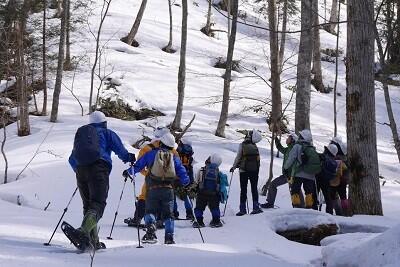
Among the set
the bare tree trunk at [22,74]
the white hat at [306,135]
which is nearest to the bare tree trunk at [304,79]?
the white hat at [306,135]

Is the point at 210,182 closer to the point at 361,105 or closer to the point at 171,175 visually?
the point at 171,175

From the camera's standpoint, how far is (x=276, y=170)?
53.1ft

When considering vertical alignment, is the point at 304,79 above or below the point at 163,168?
above

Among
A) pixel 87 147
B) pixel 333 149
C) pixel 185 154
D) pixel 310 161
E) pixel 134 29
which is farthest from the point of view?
pixel 134 29

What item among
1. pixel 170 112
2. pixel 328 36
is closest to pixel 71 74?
pixel 170 112

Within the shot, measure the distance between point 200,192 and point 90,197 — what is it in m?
3.29

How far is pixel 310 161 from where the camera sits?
9.94 meters

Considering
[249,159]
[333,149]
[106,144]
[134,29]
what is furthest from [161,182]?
[134,29]

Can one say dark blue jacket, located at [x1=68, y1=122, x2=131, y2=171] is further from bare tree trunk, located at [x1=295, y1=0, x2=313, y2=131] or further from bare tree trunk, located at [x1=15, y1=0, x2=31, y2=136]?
bare tree trunk, located at [x1=15, y1=0, x2=31, y2=136]

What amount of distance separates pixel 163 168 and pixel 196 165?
7174 millimetres

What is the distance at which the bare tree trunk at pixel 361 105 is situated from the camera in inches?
350

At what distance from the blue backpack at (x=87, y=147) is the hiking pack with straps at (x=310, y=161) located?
15.6ft

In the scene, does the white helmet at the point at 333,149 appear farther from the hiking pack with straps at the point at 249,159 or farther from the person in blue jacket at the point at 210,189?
the person in blue jacket at the point at 210,189

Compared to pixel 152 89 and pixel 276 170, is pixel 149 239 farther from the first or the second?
pixel 152 89
